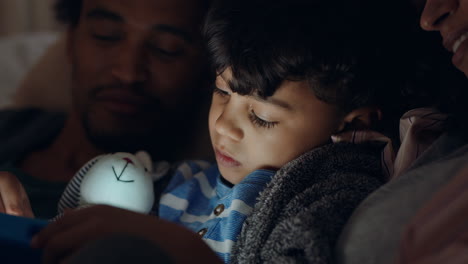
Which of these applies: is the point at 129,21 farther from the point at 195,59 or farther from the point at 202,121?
the point at 202,121

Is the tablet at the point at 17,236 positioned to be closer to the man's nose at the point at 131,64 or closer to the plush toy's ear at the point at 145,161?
the plush toy's ear at the point at 145,161

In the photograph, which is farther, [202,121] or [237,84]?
[202,121]

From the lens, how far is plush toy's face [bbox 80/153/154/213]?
2.73 ft

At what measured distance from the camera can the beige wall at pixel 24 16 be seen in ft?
6.87

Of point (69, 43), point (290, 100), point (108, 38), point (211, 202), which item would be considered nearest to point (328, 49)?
point (290, 100)

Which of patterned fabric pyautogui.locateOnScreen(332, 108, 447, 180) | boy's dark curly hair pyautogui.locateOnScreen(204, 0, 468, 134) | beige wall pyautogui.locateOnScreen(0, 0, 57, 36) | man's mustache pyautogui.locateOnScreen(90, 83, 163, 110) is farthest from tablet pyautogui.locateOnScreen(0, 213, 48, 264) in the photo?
beige wall pyautogui.locateOnScreen(0, 0, 57, 36)

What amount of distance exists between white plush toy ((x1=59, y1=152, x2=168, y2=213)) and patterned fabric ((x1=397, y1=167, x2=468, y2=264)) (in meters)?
0.51

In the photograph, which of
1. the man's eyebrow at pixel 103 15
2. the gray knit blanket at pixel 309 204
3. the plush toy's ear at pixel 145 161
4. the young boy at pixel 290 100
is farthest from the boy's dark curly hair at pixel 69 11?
the gray knit blanket at pixel 309 204

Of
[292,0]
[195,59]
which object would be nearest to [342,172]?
[292,0]

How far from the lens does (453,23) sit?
0.63 m

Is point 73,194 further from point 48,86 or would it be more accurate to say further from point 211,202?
point 48,86

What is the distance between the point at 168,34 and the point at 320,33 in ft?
1.51

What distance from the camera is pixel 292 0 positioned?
77 cm

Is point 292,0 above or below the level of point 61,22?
above
